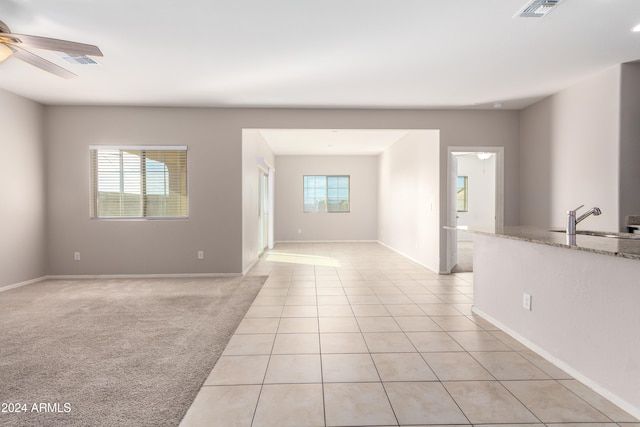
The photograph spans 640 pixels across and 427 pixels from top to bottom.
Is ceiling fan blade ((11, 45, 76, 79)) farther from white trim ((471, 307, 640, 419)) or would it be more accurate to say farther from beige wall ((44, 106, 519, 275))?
white trim ((471, 307, 640, 419))

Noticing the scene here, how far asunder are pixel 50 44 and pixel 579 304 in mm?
4132

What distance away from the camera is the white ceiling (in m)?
2.55

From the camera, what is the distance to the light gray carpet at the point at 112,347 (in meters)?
1.86

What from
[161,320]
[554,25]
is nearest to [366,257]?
[161,320]

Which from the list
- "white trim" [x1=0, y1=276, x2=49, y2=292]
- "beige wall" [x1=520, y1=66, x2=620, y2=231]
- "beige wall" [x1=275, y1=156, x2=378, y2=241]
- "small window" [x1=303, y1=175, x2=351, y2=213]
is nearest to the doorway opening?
"beige wall" [x1=275, y1=156, x2=378, y2=241]

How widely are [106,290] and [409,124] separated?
4.95 meters

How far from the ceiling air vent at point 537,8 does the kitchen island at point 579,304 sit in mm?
1707

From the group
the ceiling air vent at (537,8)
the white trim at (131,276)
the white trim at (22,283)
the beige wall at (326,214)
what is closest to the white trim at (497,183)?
the ceiling air vent at (537,8)

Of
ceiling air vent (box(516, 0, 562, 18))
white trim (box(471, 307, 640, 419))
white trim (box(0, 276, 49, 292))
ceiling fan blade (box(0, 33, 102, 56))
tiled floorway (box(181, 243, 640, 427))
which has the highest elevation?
ceiling air vent (box(516, 0, 562, 18))

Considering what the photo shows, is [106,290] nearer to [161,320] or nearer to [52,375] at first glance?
[161,320]

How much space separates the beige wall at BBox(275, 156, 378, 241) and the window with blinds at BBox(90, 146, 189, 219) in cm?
476

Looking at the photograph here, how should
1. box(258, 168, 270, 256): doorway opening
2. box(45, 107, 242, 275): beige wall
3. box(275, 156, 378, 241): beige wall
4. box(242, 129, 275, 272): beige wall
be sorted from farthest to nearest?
1. box(275, 156, 378, 241): beige wall
2. box(258, 168, 270, 256): doorway opening
3. box(242, 129, 275, 272): beige wall
4. box(45, 107, 242, 275): beige wall

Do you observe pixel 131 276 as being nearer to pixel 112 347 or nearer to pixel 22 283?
pixel 22 283

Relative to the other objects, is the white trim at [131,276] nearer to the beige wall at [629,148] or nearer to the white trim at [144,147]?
the white trim at [144,147]
